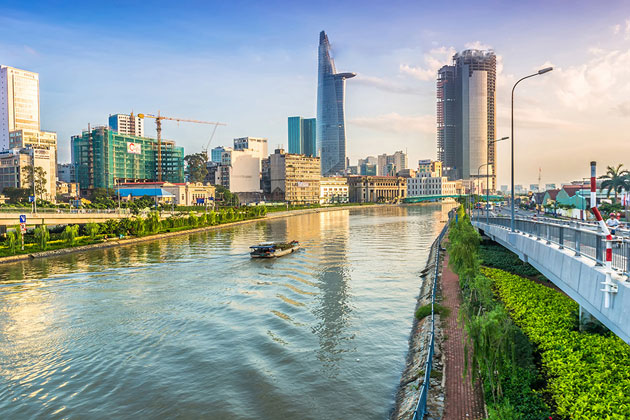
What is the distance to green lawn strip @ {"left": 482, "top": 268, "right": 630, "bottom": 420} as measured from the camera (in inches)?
535

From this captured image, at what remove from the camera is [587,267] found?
15.1 meters

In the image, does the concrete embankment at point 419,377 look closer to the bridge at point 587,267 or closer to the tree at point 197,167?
the bridge at point 587,267

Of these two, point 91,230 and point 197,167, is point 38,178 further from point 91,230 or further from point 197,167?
point 91,230

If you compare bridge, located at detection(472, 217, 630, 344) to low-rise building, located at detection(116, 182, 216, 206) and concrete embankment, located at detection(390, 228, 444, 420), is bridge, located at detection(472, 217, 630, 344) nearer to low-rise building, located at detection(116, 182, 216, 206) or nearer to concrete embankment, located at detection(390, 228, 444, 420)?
concrete embankment, located at detection(390, 228, 444, 420)

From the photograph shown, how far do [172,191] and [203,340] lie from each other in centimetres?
14102

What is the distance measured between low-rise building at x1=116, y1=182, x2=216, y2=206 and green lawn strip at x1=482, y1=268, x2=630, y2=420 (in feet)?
421

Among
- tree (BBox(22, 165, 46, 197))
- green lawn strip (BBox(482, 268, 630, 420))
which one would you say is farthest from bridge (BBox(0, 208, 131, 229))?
tree (BBox(22, 165, 46, 197))

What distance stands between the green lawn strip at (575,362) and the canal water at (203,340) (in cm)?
619

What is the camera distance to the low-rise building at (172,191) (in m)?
148

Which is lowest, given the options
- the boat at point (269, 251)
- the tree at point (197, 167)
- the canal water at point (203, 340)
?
the canal water at point (203, 340)

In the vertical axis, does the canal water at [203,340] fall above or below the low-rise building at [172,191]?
below

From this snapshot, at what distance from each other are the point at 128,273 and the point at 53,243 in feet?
76.1

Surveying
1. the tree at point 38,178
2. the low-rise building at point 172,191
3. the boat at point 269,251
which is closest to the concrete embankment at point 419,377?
the boat at point 269,251

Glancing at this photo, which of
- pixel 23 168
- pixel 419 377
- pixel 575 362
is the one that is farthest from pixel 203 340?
pixel 23 168
